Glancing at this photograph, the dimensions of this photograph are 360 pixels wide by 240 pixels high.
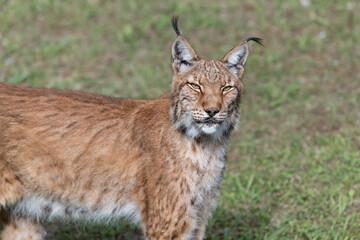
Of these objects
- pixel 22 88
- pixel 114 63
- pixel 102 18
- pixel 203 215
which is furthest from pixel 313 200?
pixel 102 18

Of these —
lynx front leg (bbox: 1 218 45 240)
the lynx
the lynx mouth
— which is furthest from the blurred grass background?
the lynx mouth

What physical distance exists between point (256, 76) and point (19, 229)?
5022mm

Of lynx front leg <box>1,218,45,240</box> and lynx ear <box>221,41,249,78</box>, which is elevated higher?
lynx ear <box>221,41,249,78</box>

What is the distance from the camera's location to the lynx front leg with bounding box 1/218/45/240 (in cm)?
575

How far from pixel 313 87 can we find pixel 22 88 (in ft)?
16.9

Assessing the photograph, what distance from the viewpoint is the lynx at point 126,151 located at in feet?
16.8

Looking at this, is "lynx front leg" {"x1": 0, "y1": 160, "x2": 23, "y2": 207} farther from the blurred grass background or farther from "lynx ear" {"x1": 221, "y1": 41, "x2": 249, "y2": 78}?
"lynx ear" {"x1": 221, "y1": 41, "x2": 249, "y2": 78}

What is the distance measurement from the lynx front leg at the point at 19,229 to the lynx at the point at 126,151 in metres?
0.25

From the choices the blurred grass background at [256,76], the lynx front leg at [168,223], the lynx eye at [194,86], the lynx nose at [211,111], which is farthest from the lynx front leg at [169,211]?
the blurred grass background at [256,76]

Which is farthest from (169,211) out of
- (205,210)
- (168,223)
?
(205,210)

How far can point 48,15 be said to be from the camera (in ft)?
35.7

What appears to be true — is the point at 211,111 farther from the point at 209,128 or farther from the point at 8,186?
the point at 8,186

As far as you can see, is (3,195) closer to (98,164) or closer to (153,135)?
(98,164)

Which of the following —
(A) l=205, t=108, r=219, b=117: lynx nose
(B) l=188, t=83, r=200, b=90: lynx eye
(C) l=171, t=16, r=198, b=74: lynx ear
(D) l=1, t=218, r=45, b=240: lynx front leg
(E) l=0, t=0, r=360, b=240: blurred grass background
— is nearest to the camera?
(A) l=205, t=108, r=219, b=117: lynx nose
